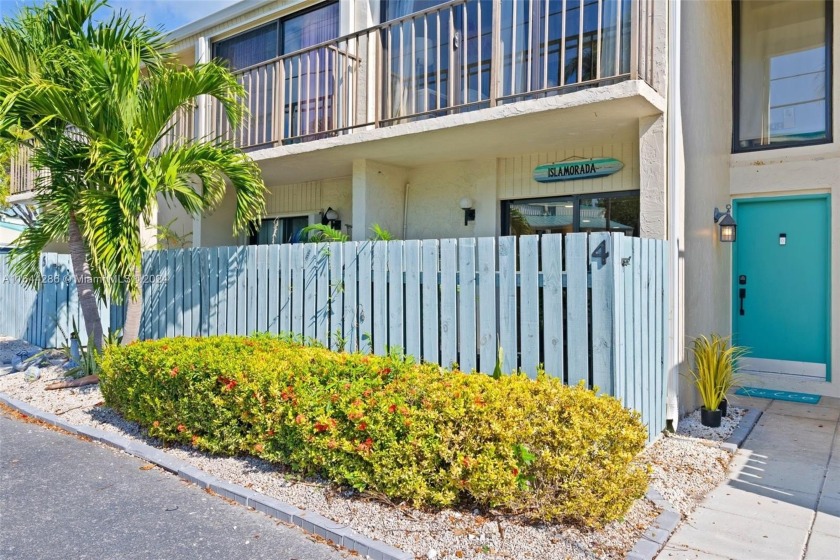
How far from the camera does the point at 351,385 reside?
4.13 meters

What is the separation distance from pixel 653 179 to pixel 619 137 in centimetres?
111

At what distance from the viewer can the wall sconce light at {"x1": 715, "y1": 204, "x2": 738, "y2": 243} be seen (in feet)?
22.0

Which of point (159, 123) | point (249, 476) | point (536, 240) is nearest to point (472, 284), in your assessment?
point (536, 240)

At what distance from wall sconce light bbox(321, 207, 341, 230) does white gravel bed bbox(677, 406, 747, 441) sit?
19.0 feet

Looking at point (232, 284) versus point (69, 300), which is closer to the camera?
point (232, 284)

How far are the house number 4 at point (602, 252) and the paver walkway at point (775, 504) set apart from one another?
6.02ft

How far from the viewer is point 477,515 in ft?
11.7

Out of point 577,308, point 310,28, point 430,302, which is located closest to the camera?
point 577,308

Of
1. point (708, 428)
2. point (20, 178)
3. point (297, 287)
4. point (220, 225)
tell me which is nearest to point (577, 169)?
point (708, 428)

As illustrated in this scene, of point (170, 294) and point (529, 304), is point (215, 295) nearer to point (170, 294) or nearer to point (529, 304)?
point (170, 294)

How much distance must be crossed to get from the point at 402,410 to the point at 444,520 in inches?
27.8

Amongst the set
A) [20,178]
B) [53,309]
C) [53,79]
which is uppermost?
[20,178]

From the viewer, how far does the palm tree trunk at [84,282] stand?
6.94 meters

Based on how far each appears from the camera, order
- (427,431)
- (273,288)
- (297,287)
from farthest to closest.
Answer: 1. (273,288)
2. (297,287)
3. (427,431)
